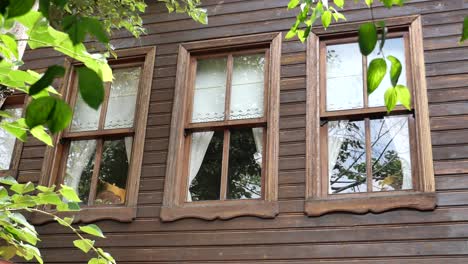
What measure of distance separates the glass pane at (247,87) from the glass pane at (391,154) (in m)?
1.00

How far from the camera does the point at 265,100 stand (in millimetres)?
4648

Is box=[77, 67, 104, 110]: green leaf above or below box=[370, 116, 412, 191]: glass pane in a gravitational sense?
below

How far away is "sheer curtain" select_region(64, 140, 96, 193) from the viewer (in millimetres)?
5004

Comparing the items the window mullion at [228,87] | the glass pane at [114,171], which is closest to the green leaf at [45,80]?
the window mullion at [228,87]

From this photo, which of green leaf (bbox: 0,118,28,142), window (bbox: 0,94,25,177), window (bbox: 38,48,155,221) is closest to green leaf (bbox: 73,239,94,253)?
green leaf (bbox: 0,118,28,142)

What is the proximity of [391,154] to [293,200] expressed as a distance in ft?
2.69

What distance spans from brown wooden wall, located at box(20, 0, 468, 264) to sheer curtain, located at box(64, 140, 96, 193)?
29 centimetres

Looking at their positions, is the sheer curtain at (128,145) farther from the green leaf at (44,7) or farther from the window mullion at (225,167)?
the green leaf at (44,7)

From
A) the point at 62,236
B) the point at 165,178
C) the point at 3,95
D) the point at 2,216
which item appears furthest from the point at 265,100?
the point at 2,216

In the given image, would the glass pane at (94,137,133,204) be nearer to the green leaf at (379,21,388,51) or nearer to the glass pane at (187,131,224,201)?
the glass pane at (187,131,224,201)

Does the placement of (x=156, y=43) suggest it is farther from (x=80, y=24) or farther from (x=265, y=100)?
(x=80, y=24)

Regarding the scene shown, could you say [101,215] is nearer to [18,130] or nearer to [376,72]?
[18,130]

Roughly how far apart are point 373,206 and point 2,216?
2673mm

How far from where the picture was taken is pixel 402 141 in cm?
414
